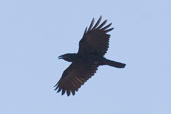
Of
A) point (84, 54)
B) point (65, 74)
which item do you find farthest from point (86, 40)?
point (65, 74)

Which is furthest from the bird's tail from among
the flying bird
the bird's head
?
the bird's head

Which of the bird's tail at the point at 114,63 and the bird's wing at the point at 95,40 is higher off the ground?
the bird's wing at the point at 95,40

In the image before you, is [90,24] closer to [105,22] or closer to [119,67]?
[105,22]

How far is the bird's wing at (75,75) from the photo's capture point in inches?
777

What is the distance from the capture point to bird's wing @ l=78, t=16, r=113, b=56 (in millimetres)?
19047

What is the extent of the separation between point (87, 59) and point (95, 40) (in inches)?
29.0

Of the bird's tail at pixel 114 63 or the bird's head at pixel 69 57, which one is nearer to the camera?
the bird's tail at pixel 114 63

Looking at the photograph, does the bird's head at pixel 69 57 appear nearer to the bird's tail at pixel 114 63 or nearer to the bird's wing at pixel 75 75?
the bird's wing at pixel 75 75

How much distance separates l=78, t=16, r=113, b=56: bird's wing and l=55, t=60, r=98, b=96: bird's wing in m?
0.46

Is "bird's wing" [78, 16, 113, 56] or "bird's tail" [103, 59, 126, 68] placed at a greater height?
"bird's wing" [78, 16, 113, 56]

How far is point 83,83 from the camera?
20.0 meters

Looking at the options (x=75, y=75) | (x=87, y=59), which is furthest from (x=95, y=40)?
(x=75, y=75)

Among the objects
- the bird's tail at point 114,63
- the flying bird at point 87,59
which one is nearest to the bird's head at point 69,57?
the flying bird at point 87,59

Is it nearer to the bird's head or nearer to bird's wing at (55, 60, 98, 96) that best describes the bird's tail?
bird's wing at (55, 60, 98, 96)
